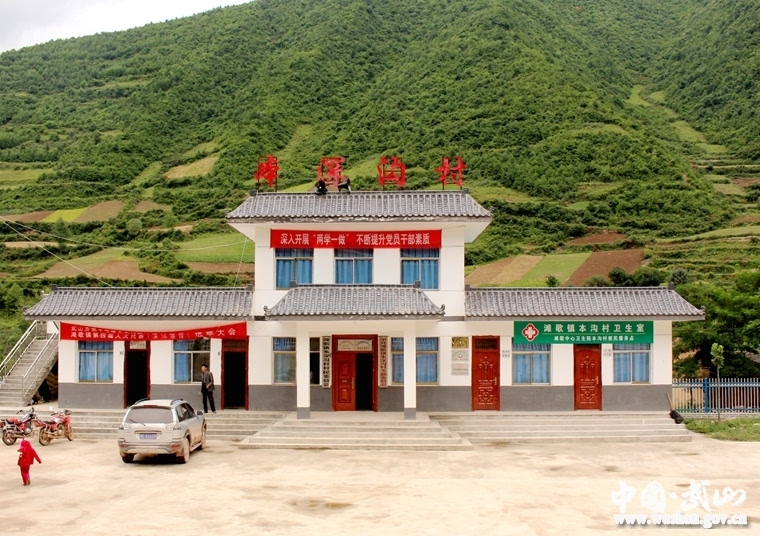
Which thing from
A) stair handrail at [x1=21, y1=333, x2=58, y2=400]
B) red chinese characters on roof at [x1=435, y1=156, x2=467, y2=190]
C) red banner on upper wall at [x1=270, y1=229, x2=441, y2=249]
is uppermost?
red chinese characters on roof at [x1=435, y1=156, x2=467, y2=190]

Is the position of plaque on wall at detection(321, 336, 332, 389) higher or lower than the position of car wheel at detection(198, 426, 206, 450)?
higher

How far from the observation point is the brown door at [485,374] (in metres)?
20.6

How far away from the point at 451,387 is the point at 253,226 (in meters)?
6.45

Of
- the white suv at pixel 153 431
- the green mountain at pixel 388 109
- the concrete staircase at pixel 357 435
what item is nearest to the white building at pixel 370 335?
the concrete staircase at pixel 357 435

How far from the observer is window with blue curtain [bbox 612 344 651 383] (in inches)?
821

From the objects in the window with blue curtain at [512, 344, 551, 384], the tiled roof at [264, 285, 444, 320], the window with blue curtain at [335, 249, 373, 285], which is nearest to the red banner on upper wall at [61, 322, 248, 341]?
the tiled roof at [264, 285, 444, 320]

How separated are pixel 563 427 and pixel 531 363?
2209mm

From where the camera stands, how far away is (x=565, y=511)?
11.8 m

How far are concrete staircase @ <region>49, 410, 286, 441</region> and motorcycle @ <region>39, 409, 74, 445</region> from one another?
1.70 ft

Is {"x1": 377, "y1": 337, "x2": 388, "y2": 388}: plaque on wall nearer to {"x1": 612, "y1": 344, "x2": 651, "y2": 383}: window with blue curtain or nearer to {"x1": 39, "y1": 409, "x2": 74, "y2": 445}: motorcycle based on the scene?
{"x1": 612, "y1": 344, "x2": 651, "y2": 383}: window with blue curtain

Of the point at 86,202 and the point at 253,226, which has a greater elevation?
the point at 86,202

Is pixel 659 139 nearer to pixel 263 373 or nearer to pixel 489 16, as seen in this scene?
pixel 489 16

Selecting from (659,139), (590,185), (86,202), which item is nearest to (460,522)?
(590,185)

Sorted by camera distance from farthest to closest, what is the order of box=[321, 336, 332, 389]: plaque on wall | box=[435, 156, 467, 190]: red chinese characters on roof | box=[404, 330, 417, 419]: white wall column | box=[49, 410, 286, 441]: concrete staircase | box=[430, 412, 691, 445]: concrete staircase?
1. box=[435, 156, 467, 190]: red chinese characters on roof
2. box=[321, 336, 332, 389]: plaque on wall
3. box=[404, 330, 417, 419]: white wall column
4. box=[49, 410, 286, 441]: concrete staircase
5. box=[430, 412, 691, 445]: concrete staircase
